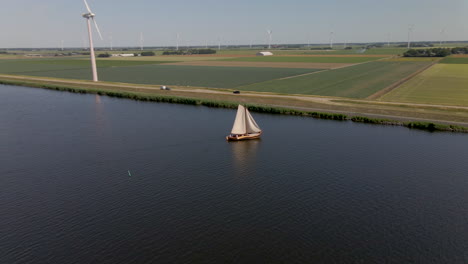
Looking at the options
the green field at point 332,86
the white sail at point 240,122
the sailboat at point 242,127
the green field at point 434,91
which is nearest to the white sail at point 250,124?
the sailboat at point 242,127

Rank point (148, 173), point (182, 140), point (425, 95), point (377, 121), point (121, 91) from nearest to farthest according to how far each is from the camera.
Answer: point (148, 173)
point (182, 140)
point (377, 121)
point (425, 95)
point (121, 91)

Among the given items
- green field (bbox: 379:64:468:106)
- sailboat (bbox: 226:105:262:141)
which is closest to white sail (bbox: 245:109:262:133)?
sailboat (bbox: 226:105:262:141)

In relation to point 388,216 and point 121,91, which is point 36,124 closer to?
point 121,91

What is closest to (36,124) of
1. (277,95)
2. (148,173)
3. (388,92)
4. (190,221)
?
(148,173)

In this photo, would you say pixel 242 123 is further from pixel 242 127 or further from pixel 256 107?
pixel 256 107

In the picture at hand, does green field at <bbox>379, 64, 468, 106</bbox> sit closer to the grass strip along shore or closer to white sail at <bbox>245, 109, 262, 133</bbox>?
the grass strip along shore

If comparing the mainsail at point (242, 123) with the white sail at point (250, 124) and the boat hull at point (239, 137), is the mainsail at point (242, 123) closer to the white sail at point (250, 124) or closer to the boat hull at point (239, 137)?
the white sail at point (250, 124)
